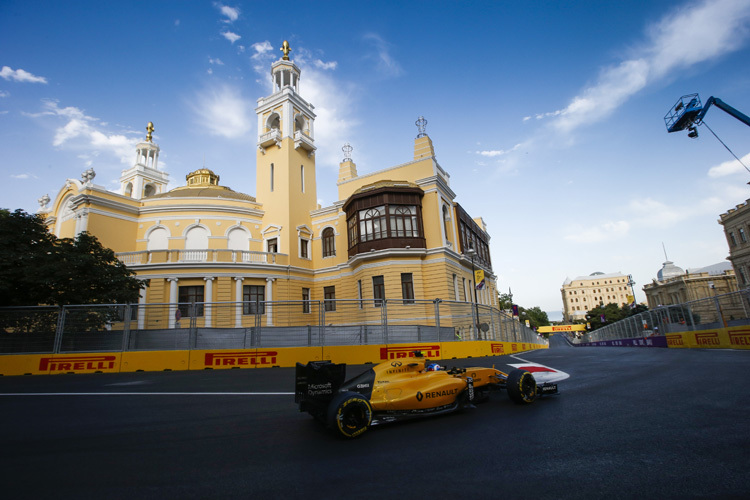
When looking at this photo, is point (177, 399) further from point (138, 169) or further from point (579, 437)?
point (138, 169)

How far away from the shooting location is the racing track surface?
9.72 ft

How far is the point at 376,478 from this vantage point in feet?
10.5

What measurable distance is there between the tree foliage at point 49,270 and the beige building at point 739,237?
7405 cm

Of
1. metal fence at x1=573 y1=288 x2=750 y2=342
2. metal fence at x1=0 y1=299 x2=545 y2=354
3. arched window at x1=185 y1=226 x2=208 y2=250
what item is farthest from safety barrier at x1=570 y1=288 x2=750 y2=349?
arched window at x1=185 y1=226 x2=208 y2=250

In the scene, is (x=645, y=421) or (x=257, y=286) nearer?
(x=645, y=421)

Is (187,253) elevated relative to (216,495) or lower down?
elevated

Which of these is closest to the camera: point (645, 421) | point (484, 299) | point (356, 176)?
point (645, 421)

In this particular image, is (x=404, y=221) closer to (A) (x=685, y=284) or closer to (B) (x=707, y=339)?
(B) (x=707, y=339)

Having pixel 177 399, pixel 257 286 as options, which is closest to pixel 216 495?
pixel 177 399

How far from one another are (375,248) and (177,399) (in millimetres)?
20777

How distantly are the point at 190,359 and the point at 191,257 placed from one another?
19447mm

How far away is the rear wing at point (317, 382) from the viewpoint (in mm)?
4934

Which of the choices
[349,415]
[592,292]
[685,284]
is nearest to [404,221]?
[349,415]

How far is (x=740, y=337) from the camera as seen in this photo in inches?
574
